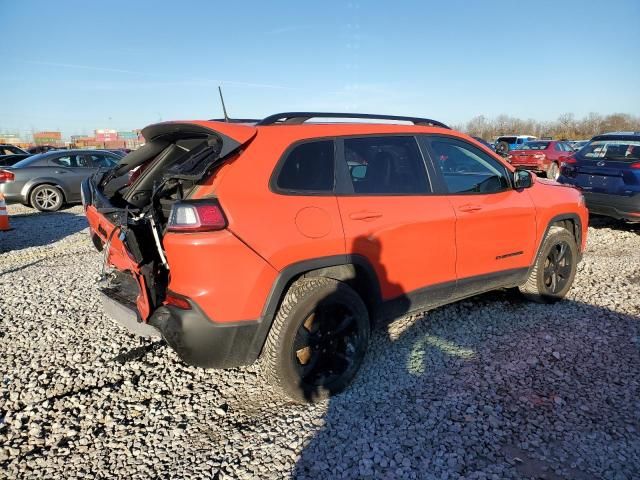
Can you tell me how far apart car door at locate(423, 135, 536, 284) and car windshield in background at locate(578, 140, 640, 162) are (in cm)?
473

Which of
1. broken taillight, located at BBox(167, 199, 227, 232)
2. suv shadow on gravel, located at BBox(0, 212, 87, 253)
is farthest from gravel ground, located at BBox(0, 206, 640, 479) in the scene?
suv shadow on gravel, located at BBox(0, 212, 87, 253)

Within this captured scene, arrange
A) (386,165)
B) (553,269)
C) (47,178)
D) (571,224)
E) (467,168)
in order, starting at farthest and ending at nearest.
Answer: (47,178)
(571,224)
(553,269)
(467,168)
(386,165)

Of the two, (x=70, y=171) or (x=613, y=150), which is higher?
(x=70, y=171)

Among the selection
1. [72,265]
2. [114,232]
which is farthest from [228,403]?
[72,265]

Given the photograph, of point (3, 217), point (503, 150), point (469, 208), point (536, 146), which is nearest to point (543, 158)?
point (536, 146)

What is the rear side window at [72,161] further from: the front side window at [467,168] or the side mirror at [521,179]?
the side mirror at [521,179]

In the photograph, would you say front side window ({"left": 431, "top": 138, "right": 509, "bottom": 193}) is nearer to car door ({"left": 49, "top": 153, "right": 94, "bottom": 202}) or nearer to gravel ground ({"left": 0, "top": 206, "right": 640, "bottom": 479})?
gravel ground ({"left": 0, "top": 206, "right": 640, "bottom": 479})

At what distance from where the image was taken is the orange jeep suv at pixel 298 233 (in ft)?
8.00

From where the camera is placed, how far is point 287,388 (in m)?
2.72

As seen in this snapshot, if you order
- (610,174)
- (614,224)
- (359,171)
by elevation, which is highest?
(359,171)

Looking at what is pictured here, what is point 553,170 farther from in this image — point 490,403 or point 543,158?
point 490,403

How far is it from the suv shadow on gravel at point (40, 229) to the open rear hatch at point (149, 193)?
15.9 feet

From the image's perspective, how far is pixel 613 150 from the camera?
7555 mm

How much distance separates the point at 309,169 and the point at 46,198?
10454 mm
